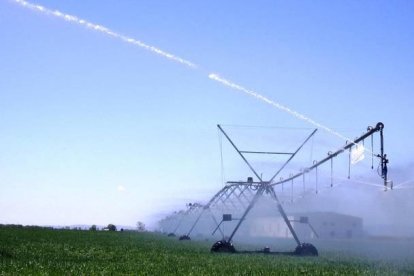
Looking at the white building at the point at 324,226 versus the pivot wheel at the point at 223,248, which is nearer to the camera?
the pivot wheel at the point at 223,248

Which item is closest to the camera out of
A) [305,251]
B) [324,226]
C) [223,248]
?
[223,248]

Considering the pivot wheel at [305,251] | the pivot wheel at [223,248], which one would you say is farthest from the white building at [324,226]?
the pivot wheel at [223,248]

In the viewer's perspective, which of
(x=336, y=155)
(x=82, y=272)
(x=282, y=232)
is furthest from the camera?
(x=282, y=232)

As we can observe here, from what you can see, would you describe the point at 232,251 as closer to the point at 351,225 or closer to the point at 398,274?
the point at 398,274

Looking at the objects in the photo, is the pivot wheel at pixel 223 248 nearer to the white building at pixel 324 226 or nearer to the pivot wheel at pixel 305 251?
the pivot wheel at pixel 305 251

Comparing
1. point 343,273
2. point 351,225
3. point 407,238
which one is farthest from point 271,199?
point 351,225

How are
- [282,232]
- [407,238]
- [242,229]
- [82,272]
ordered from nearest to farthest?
[82,272]
[407,238]
[282,232]
[242,229]

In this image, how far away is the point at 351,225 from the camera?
16200 cm

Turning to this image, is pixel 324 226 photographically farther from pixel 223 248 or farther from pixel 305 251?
pixel 223 248

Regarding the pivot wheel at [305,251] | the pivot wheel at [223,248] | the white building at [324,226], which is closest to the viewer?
the pivot wheel at [223,248]

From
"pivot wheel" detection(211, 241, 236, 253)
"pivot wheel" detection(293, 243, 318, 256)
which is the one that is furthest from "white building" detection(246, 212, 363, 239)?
"pivot wheel" detection(211, 241, 236, 253)

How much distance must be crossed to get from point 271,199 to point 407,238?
59.4 meters

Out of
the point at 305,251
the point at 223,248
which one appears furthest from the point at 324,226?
the point at 223,248

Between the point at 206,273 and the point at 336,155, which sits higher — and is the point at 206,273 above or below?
below
